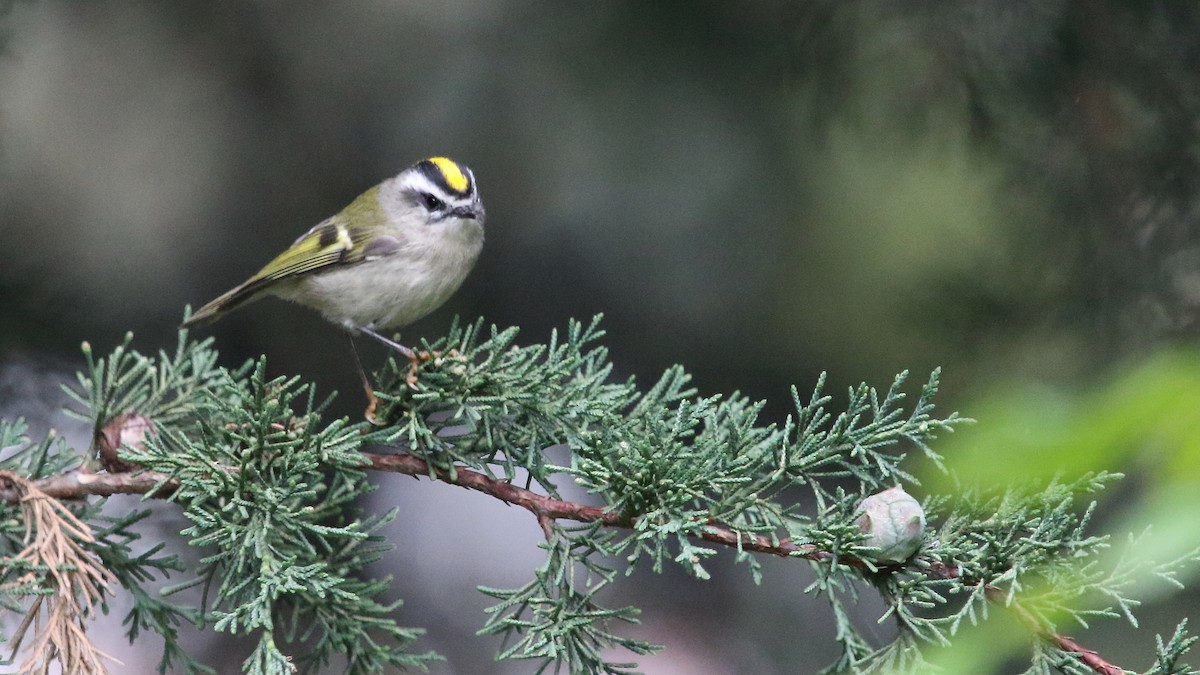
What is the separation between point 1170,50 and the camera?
2.12m

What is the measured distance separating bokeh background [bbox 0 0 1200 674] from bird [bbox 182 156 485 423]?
212 mm

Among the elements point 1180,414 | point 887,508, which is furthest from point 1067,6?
point 1180,414

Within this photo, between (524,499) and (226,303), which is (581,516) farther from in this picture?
(226,303)

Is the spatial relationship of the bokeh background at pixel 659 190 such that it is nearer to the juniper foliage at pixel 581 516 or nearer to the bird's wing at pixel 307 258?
the bird's wing at pixel 307 258

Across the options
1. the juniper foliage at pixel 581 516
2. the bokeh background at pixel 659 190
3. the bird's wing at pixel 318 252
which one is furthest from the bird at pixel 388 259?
the juniper foliage at pixel 581 516

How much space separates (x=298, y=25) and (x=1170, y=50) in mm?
2081

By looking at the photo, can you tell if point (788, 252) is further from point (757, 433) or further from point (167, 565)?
point (167, 565)

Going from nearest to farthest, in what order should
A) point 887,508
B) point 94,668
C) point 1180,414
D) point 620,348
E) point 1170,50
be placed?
1. point 1180,414
2. point 887,508
3. point 94,668
4. point 1170,50
5. point 620,348

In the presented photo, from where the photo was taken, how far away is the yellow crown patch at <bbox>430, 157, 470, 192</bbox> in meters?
2.49

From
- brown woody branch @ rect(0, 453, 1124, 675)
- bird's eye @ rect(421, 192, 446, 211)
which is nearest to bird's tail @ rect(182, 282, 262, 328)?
bird's eye @ rect(421, 192, 446, 211)

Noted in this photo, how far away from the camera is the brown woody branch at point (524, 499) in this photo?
121 cm

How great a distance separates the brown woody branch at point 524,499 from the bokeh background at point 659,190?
0.74m

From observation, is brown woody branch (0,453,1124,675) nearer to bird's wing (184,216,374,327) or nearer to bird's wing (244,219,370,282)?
bird's wing (184,216,374,327)

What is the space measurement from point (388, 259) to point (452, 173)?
9.5 inches
